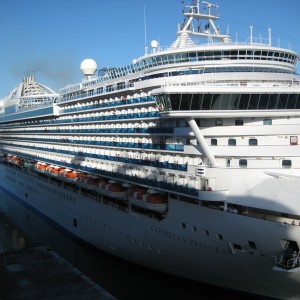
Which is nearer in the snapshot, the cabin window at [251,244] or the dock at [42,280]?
the cabin window at [251,244]

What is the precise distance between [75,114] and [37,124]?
11.3 m

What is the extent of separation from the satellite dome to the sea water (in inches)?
570

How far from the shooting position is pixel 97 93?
26172mm

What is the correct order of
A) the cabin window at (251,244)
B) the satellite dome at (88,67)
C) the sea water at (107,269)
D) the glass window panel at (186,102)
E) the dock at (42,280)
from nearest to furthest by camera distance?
the cabin window at (251,244), the glass window panel at (186,102), the dock at (42,280), the sea water at (107,269), the satellite dome at (88,67)

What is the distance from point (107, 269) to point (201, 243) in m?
7.96

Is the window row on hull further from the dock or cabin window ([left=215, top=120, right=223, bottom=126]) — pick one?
the dock

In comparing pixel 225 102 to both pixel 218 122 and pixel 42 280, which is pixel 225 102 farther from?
pixel 42 280

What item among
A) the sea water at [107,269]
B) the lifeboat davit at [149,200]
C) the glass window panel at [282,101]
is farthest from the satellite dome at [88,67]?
the glass window panel at [282,101]

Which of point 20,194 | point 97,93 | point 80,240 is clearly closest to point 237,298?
point 80,240

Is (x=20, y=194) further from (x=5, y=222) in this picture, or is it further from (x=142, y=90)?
(x=142, y=90)

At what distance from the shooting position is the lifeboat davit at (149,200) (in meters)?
18.8

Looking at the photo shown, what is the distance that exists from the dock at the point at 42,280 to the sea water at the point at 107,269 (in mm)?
2361

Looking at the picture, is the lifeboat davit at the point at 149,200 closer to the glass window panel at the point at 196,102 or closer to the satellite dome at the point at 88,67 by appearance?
the glass window panel at the point at 196,102

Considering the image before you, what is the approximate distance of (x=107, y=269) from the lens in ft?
74.1
